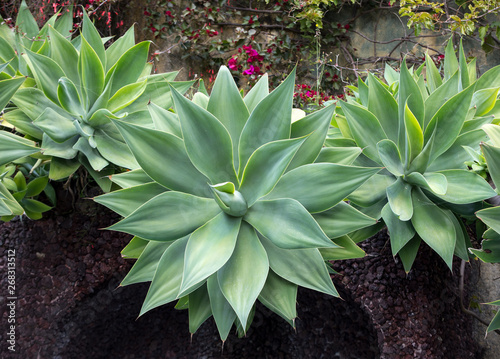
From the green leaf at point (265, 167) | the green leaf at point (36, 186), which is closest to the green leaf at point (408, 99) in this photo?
the green leaf at point (265, 167)

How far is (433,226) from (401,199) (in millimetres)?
113

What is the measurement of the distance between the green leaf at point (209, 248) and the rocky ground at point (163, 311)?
0.75 metres

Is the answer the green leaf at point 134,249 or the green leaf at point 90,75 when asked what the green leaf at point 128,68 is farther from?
the green leaf at point 134,249

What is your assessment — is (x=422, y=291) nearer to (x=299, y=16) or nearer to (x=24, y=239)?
(x=24, y=239)

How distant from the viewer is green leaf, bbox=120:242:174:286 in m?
0.95

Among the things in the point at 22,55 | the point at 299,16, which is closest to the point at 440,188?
the point at 22,55

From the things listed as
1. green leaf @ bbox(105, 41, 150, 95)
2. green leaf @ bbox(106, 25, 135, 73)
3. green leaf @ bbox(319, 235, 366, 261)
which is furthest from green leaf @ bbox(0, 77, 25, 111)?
green leaf @ bbox(319, 235, 366, 261)

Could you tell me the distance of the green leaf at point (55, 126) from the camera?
1128mm

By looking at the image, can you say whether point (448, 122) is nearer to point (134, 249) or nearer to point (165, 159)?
point (165, 159)

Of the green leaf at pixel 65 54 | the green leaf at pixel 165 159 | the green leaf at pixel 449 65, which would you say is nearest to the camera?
the green leaf at pixel 165 159

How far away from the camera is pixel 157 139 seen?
0.91m

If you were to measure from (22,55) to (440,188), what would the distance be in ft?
4.81

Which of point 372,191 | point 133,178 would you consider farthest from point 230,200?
point 372,191

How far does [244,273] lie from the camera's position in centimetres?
86
